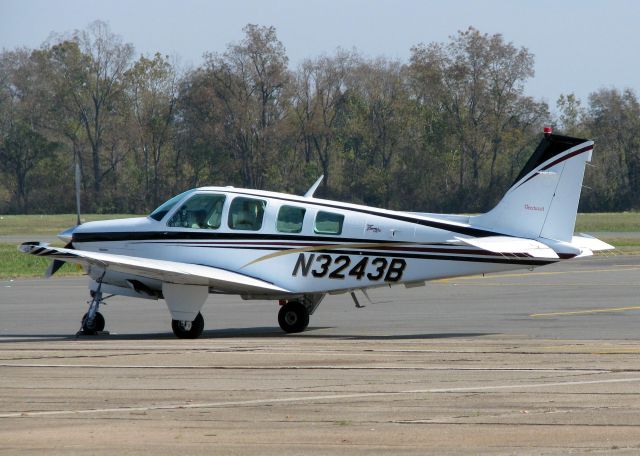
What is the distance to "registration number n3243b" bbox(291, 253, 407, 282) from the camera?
1700 centimetres

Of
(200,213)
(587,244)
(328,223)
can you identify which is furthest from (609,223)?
(200,213)

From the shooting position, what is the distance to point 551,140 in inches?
665

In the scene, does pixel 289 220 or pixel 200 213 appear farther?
pixel 200 213

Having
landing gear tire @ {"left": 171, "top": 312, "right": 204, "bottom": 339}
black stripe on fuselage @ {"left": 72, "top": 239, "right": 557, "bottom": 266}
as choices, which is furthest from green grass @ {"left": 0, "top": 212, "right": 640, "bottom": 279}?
black stripe on fuselage @ {"left": 72, "top": 239, "right": 557, "bottom": 266}

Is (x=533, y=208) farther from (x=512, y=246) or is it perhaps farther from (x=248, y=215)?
(x=248, y=215)

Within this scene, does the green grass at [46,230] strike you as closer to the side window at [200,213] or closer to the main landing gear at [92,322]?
the main landing gear at [92,322]

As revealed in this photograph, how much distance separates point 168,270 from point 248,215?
1.68 metres

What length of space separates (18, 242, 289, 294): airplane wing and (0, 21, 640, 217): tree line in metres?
64.7

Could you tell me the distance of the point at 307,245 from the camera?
17266mm

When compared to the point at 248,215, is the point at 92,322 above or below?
below

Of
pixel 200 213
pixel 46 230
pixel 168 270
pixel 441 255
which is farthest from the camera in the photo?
pixel 46 230

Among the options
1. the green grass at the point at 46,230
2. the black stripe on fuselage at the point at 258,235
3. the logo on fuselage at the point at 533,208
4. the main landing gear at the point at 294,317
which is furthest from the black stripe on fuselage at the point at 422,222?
the green grass at the point at 46,230

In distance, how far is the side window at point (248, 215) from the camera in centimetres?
1747

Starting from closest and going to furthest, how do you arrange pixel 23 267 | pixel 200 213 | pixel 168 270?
1. pixel 168 270
2. pixel 200 213
3. pixel 23 267
